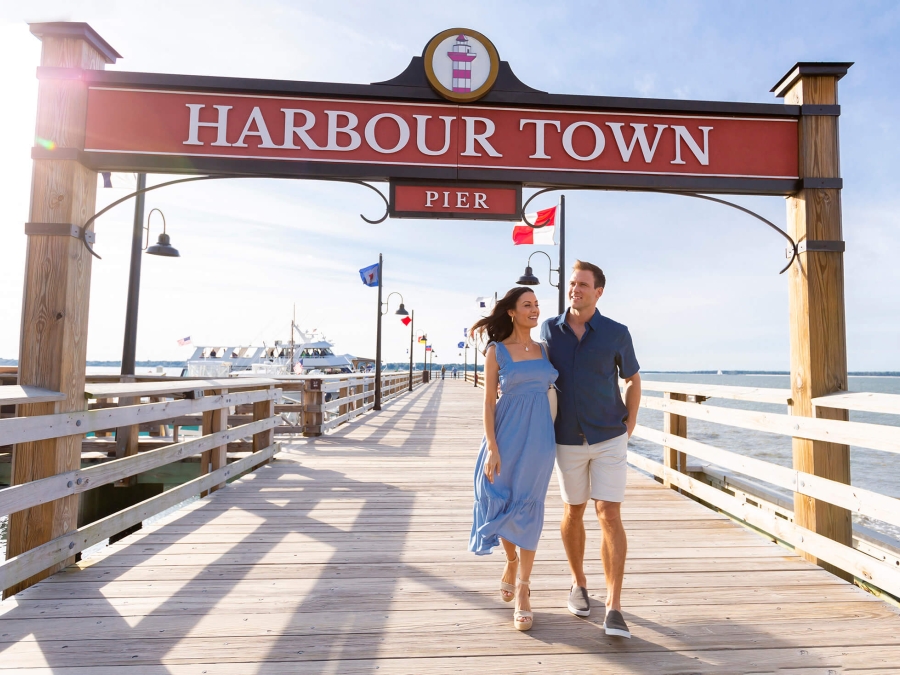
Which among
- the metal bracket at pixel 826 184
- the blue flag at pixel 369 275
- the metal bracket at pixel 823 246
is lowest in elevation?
the metal bracket at pixel 823 246

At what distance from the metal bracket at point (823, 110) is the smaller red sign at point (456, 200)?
2.18 meters

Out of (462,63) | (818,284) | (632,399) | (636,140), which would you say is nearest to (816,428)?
(818,284)

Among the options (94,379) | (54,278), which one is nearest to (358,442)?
(94,379)

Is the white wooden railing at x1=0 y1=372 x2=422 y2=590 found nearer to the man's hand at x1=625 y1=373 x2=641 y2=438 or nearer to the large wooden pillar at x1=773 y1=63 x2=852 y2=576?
the man's hand at x1=625 y1=373 x2=641 y2=438

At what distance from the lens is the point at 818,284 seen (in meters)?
3.88

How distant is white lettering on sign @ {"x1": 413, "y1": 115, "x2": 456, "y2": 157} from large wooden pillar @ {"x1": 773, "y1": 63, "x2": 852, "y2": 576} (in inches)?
103

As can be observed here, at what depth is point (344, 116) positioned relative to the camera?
4.14 m

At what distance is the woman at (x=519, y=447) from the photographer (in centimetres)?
279

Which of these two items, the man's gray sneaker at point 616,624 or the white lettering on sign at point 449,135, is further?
the white lettering on sign at point 449,135

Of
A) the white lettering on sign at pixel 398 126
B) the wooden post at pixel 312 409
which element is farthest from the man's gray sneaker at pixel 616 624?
the wooden post at pixel 312 409

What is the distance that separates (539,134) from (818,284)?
2282 millimetres

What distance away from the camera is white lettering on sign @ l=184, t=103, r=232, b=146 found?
158 inches

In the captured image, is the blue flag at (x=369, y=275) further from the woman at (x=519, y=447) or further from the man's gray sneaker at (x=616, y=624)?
the man's gray sneaker at (x=616, y=624)

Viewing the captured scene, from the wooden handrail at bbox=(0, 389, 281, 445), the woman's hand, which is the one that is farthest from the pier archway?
the woman's hand
